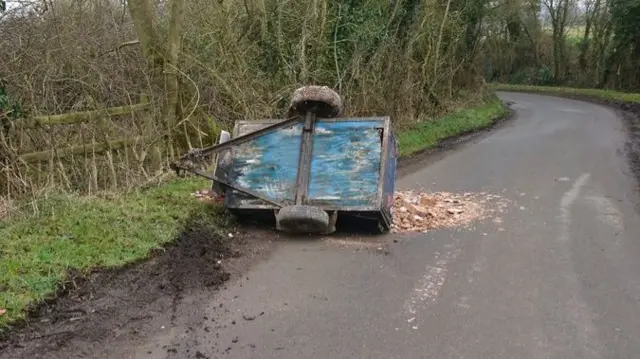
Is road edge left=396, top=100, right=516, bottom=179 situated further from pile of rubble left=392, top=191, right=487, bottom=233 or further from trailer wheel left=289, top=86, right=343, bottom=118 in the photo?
trailer wheel left=289, top=86, right=343, bottom=118

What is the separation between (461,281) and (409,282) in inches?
20.6

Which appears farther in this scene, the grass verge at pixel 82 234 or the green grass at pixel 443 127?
the green grass at pixel 443 127

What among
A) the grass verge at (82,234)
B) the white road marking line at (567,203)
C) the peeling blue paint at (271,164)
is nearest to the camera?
the grass verge at (82,234)

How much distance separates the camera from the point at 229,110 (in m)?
13.0

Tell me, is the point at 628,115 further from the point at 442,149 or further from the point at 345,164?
the point at 345,164

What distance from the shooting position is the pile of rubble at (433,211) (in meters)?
8.21

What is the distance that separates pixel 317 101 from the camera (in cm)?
788

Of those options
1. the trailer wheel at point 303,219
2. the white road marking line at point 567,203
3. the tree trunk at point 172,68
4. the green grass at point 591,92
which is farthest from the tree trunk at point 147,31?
the green grass at point 591,92

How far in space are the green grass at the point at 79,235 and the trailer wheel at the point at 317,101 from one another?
5.67 feet

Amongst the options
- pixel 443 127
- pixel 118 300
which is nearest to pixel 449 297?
pixel 118 300

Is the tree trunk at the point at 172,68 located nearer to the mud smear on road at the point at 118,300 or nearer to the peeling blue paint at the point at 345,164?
the peeling blue paint at the point at 345,164

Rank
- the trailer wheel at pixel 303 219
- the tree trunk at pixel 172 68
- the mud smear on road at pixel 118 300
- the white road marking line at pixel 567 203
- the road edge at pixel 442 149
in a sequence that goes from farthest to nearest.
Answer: the road edge at pixel 442 149 → the tree trunk at pixel 172 68 → the white road marking line at pixel 567 203 → the trailer wheel at pixel 303 219 → the mud smear on road at pixel 118 300

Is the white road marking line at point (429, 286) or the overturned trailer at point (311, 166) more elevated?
the overturned trailer at point (311, 166)

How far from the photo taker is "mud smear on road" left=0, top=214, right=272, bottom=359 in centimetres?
457
